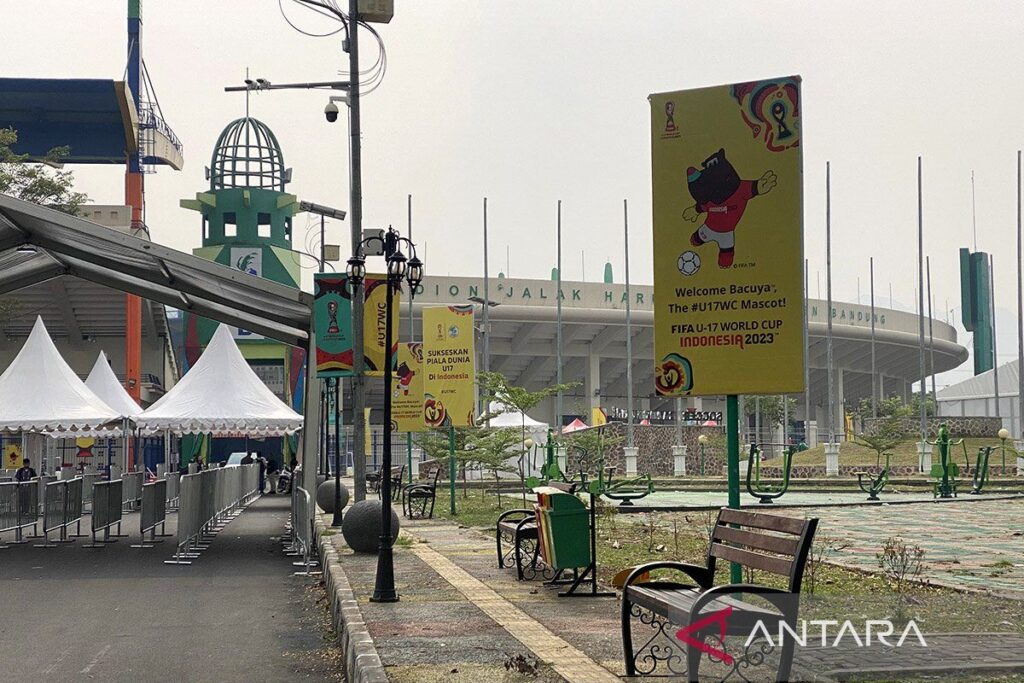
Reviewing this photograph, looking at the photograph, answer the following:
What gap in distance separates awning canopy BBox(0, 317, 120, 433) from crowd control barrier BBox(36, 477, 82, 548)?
539 centimetres

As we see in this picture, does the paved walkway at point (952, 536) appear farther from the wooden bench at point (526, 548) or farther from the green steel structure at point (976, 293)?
the green steel structure at point (976, 293)

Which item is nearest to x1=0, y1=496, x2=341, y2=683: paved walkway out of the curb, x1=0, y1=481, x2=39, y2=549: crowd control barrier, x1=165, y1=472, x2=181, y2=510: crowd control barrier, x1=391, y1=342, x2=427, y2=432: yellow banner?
the curb

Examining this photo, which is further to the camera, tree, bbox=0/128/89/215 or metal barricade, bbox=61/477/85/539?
tree, bbox=0/128/89/215

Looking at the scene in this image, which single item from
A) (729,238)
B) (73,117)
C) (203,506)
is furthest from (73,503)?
(73,117)

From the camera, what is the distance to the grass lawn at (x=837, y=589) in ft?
34.4

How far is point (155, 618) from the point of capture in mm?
13234

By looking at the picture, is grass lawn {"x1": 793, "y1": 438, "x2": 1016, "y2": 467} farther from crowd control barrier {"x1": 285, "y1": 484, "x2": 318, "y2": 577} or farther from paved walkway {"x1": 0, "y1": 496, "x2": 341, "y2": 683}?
paved walkway {"x1": 0, "y1": 496, "x2": 341, "y2": 683}

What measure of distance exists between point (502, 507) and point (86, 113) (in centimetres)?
3590

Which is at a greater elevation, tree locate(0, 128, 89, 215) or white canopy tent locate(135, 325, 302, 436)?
→ tree locate(0, 128, 89, 215)

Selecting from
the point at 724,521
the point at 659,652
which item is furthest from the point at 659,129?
the point at 659,652

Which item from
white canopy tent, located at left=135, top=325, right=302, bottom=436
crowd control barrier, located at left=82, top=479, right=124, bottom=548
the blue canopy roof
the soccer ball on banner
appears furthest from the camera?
the blue canopy roof

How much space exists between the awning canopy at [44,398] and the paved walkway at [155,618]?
337 inches

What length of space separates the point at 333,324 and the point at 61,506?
687 centimetres

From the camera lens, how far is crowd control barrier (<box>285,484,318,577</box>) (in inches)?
718
